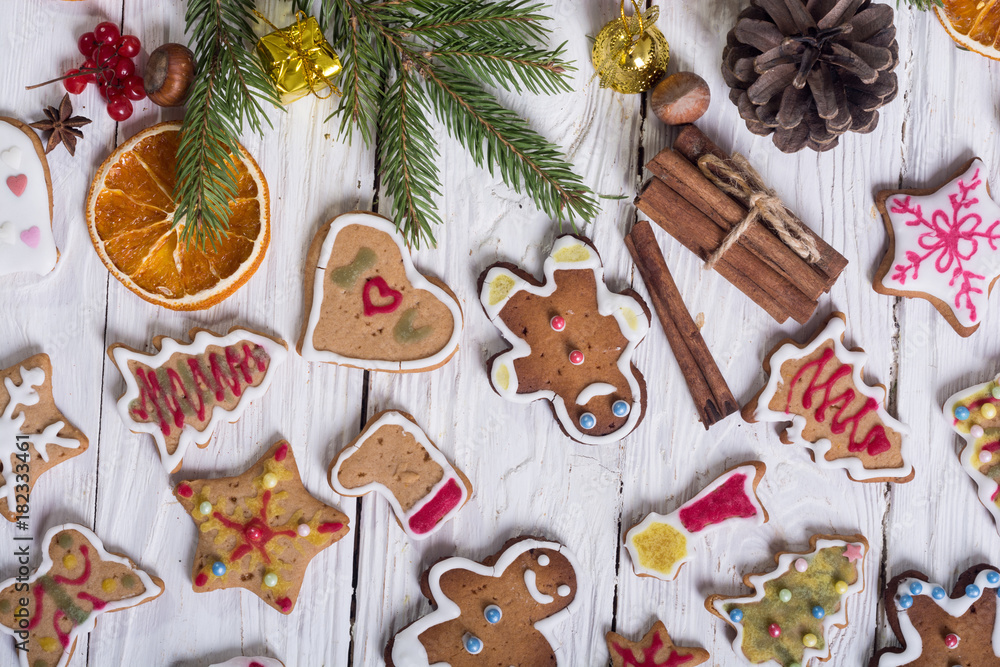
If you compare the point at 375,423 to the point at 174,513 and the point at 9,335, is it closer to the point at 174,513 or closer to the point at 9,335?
the point at 174,513

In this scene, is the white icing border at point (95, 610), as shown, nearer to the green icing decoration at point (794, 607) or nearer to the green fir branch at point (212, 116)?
the green fir branch at point (212, 116)

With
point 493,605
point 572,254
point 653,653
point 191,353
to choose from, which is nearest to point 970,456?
point 653,653

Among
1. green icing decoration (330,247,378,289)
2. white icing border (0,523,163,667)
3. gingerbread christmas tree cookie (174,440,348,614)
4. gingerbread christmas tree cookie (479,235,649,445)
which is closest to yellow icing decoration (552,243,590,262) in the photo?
gingerbread christmas tree cookie (479,235,649,445)

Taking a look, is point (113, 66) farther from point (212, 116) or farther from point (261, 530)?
point (261, 530)

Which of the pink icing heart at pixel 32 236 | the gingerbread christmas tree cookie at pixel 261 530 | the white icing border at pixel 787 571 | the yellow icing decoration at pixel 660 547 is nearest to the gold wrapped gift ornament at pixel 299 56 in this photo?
the pink icing heart at pixel 32 236

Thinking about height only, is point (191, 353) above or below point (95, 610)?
above

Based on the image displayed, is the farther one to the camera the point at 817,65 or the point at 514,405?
the point at 514,405
